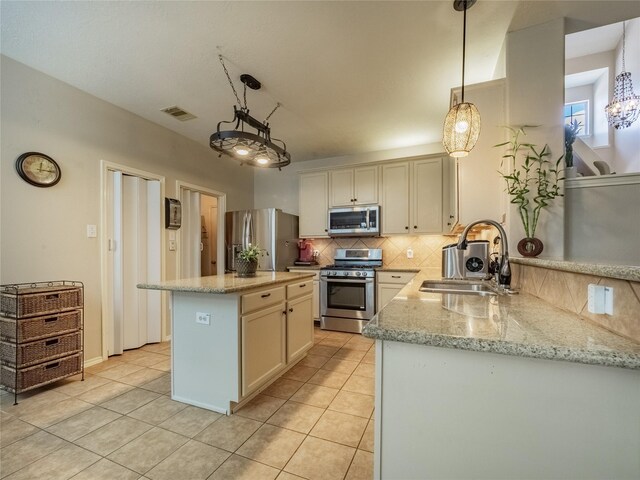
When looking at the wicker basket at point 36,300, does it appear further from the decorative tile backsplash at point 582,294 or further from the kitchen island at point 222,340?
the decorative tile backsplash at point 582,294

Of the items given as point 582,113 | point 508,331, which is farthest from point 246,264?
point 582,113

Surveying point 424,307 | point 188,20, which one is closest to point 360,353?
point 424,307

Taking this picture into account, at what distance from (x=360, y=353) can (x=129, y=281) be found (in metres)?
2.68

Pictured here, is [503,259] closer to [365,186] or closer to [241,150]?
[241,150]

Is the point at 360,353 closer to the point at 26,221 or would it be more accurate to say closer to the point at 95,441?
the point at 95,441

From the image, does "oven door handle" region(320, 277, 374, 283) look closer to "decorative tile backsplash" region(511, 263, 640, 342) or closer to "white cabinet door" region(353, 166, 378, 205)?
"white cabinet door" region(353, 166, 378, 205)

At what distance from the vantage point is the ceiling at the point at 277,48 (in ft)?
5.77

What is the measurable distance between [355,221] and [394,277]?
993mm

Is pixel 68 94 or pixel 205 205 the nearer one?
pixel 68 94

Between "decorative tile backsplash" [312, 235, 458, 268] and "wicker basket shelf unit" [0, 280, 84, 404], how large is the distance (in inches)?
125

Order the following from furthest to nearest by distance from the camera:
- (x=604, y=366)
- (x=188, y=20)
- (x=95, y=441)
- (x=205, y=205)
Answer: (x=205, y=205) → (x=188, y=20) → (x=95, y=441) → (x=604, y=366)

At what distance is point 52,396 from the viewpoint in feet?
6.88

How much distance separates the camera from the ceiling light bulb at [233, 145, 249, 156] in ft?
7.10

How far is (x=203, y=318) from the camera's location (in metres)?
1.97
